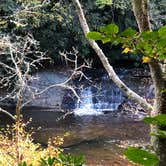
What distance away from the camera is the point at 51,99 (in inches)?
608

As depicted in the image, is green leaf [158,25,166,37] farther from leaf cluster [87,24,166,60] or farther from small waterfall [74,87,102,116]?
small waterfall [74,87,102,116]

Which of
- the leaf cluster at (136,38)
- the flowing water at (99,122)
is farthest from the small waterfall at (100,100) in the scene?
the leaf cluster at (136,38)

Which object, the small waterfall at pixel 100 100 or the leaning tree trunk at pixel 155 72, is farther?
the small waterfall at pixel 100 100

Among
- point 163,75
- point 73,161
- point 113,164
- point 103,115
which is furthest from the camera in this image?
point 103,115

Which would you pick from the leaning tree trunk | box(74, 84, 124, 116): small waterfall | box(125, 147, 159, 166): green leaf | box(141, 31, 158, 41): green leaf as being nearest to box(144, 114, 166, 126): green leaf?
box(125, 147, 159, 166): green leaf

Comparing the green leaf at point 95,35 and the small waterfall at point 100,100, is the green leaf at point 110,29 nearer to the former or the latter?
the green leaf at point 95,35

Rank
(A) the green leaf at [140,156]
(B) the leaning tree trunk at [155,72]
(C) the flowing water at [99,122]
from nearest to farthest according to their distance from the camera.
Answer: (A) the green leaf at [140,156]
(B) the leaning tree trunk at [155,72]
(C) the flowing water at [99,122]

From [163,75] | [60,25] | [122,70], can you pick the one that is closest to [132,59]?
[122,70]

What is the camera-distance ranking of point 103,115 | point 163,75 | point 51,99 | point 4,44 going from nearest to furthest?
point 163,75, point 4,44, point 103,115, point 51,99

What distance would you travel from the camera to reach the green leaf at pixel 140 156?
2.40 feet

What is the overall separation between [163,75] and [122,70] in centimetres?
1553

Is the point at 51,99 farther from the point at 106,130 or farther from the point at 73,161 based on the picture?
the point at 73,161

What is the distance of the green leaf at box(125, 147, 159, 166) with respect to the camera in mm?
731

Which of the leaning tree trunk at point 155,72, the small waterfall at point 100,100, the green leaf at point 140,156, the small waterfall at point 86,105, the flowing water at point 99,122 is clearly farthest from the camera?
the small waterfall at point 100,100
